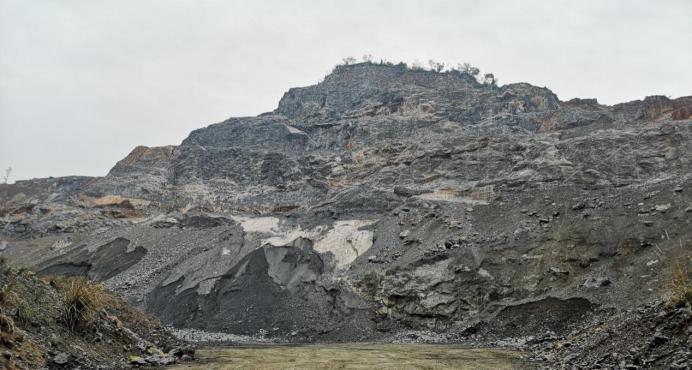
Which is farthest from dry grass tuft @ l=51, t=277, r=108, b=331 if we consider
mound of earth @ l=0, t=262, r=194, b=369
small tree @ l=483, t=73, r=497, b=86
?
small tree @ l=483, t=73, r=497, b=86

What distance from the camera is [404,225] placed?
33969 mm

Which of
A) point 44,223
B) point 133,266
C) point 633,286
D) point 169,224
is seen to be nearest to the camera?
point 633,286

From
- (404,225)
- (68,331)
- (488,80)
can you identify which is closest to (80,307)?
(68,331)

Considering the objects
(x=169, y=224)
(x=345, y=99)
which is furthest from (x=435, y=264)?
(x=345, y=99)

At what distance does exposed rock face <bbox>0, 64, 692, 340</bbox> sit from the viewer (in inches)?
952

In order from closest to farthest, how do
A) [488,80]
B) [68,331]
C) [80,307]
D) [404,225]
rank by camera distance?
[68,331] < [80,307] < [404,225] < [488,80]

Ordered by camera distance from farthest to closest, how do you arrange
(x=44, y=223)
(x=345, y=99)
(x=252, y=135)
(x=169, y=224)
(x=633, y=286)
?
(x=345, y=99), (x=252, y=135), (x=44, y=223), (x=169, y=224), (x=633, y=286)

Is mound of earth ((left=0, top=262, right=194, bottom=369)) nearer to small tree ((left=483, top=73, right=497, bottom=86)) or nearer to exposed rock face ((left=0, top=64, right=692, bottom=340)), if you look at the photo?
exposed rock face ((left=0, top=64, right=692, bottom=340))

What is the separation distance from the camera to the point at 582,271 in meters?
23.6

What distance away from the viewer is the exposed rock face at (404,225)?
2417 cm

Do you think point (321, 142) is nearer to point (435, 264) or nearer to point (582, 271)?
point (435, 264)

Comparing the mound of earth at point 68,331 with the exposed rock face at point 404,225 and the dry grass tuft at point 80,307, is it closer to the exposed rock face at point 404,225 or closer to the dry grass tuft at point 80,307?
the dry grass tuft at point 80,307

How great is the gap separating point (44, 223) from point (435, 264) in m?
44.2

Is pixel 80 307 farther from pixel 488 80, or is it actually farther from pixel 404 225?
pixel 488 80
